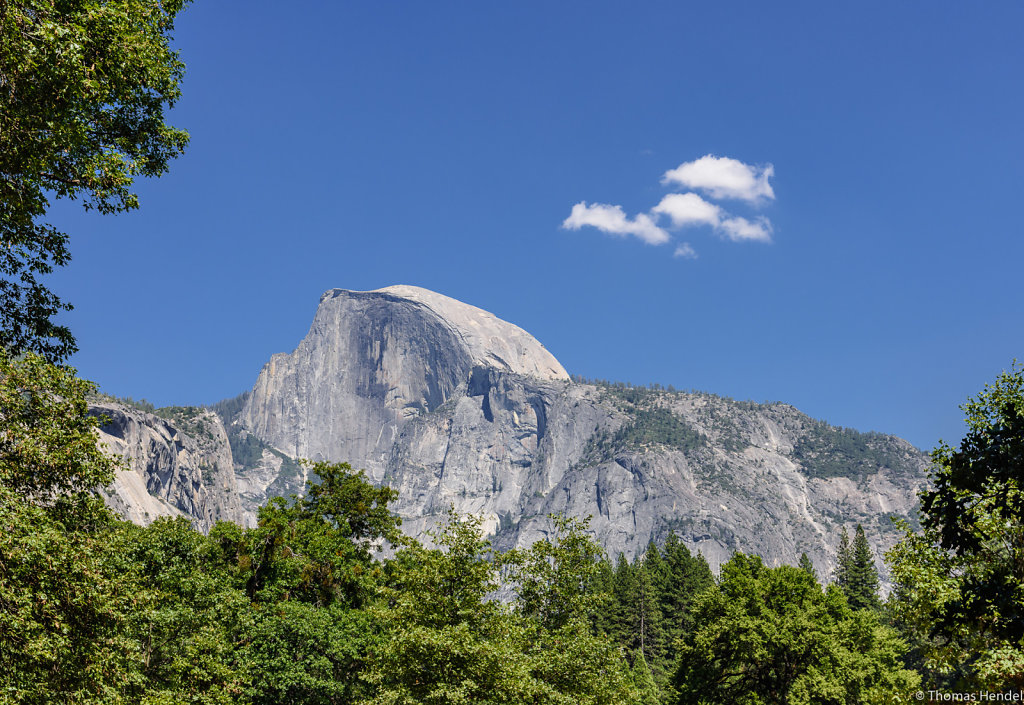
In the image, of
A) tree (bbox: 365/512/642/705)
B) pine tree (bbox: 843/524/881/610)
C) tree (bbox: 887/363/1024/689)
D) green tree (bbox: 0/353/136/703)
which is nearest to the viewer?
green tree (bbox: 0/353/136/703)

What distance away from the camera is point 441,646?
1967 cm

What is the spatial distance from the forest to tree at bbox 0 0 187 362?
0.04 m

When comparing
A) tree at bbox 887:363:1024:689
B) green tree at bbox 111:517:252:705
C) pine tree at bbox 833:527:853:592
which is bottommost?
green tree at bbox 111:517:252:705

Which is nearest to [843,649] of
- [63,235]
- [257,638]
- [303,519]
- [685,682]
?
[685,682]

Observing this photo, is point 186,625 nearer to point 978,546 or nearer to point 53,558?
point 53,558

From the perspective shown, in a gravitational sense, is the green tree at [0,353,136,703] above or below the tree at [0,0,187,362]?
below

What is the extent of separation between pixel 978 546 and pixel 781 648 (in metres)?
22.4

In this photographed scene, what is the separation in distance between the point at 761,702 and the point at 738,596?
20.8 ft

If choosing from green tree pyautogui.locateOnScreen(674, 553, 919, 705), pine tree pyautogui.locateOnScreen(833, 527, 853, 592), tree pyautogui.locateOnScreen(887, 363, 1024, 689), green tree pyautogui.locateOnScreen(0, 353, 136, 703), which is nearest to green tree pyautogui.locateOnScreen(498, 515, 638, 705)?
tree pyautogui.locateOnScreen(887, 363, 1024, 689)

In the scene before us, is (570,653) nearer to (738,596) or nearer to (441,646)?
(441,646)

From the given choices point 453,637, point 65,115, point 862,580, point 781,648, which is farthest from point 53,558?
point 862,580

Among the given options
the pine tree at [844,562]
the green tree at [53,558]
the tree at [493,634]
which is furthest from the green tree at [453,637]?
the pine tree at [844,562]

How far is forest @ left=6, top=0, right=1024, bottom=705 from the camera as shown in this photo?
37.6 ft

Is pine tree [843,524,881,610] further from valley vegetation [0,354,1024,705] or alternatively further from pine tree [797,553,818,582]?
valley vegetation [0,354,1024,705]
